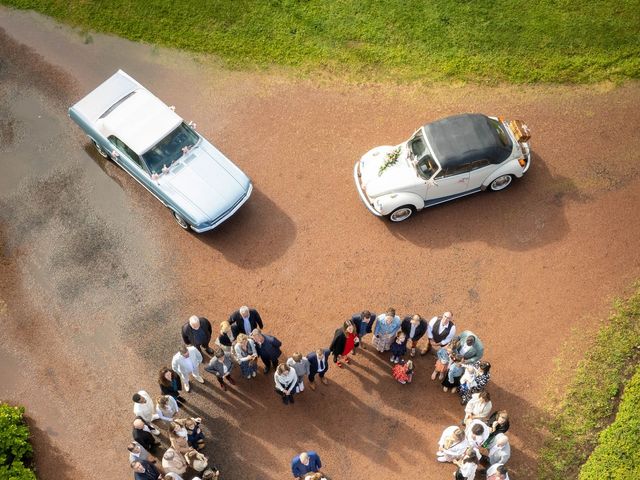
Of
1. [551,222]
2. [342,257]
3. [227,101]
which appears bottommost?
[551,222]

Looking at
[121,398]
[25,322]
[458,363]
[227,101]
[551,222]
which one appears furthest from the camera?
[227,101]

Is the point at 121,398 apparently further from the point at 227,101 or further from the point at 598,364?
the point at 598,364

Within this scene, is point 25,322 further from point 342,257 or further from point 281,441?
point 342,257

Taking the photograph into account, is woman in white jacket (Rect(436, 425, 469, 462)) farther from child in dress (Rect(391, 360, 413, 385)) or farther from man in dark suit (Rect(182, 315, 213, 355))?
man in dark suit (Rect(182, 315, 213, 355))

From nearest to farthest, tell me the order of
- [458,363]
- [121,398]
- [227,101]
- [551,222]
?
[458,363]
[121,398]
[551,222]
[227,101]

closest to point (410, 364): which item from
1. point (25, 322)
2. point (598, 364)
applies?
point (598, 364)

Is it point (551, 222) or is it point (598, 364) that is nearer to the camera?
point (598, 364)

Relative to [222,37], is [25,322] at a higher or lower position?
lower
